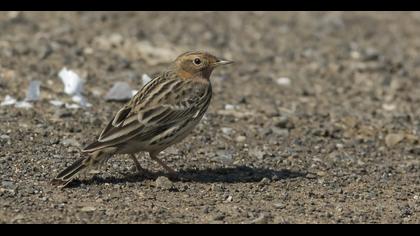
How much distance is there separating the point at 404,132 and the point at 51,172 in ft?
19.0

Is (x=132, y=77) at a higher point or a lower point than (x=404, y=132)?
higher

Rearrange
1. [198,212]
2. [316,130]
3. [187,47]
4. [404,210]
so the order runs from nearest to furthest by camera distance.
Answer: [198,212]
[404,210]
[316,130]
[187,47]

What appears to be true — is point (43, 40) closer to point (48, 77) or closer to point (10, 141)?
point (48, 77)

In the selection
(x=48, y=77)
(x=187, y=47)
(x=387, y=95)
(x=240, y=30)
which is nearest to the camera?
(x=48, y=77)

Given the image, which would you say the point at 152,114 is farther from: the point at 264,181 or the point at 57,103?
the point at 57,103

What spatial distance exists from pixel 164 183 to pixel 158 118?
2.52 feet

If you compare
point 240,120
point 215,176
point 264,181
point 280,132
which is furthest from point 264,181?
point 240,120

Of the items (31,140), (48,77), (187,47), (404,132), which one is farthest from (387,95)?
(31,140)

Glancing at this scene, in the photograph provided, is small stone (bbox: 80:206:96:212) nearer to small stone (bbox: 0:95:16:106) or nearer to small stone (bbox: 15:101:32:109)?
small stone (bbox: 15:101:32:109)

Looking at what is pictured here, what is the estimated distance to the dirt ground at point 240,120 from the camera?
29.3 ft

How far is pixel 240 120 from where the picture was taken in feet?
41.8

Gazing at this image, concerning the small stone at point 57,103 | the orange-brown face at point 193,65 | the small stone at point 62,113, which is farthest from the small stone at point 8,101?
the orange-brown face at point 193,65

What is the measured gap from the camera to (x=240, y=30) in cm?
1850

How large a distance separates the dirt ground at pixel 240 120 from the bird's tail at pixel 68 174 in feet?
0.38
